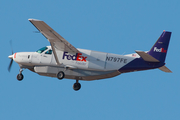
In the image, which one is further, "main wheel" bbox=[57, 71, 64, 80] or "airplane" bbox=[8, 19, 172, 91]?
"main wheel" bbox=[57, 71, 64, 80]

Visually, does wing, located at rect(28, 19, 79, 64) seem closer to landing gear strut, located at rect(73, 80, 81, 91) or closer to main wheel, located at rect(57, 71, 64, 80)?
main wheel, located at rect(57, 71, 64, 80)

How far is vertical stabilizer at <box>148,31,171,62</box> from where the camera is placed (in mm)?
30391

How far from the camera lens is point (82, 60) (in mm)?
32312

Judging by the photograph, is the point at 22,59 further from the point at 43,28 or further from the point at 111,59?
the point at 111,59

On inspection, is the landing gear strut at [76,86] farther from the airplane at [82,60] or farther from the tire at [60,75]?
the tire at [60,75]

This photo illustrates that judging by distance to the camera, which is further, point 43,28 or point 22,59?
point 22,59

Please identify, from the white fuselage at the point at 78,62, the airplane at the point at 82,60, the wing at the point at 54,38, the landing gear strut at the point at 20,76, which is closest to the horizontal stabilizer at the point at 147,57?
the airplane at the point at 82,60

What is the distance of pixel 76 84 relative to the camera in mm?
34656

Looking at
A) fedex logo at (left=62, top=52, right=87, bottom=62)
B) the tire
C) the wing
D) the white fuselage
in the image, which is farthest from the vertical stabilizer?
the tire

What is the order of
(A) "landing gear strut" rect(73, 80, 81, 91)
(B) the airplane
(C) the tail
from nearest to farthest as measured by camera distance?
(C) the tail → (B) the airplane → (A) "landing gear strut" rect(73, 80, 81, 91)

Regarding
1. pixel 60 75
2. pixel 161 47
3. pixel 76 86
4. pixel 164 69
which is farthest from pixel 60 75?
pixel 164 69

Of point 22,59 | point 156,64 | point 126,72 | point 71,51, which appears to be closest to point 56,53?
point 71,51

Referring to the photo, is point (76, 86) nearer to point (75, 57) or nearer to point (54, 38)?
point (75, 57)

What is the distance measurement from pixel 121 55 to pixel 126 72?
4.48ft
